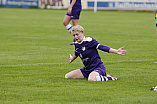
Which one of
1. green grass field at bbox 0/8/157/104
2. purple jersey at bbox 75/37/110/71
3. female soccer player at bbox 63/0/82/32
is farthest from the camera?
female soccer player at bbox 63/0/82/32

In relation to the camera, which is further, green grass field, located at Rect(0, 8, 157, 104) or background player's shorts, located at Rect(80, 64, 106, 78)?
background player's shorts, located at Rect(80, 64, 106, 78)

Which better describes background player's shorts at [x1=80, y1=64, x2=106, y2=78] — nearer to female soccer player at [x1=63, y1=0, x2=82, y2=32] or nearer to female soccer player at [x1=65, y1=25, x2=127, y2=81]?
female soccer player at [x1=65, y1=25, x2=127, y2=81]

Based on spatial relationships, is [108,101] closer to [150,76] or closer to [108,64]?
[150,76]

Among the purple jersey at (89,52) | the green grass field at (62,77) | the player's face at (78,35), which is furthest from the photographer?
the purple jersey at (89,52)

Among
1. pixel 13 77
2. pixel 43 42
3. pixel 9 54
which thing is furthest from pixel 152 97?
pixel 43 42

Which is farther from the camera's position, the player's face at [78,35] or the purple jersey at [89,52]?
the purple jersey at [89,52]

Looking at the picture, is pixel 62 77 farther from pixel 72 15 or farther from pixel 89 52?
pixel 72 15

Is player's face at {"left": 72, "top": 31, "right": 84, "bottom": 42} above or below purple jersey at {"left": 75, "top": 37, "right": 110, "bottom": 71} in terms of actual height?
above

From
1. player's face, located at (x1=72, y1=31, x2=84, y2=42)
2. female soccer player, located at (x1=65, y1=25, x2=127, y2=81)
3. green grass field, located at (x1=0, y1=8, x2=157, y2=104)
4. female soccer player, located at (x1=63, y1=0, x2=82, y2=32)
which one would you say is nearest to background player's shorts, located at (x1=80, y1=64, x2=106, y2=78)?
female soccer player, located at (x1=65, y1=25, x2=127, y2=81)

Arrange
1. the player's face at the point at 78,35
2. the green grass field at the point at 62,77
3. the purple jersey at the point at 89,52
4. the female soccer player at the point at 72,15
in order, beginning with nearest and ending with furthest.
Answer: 1. the green grass field at the point at 62,77
2. the player's face at the point at 78,35
3. the purple jersey at the point at 89,52
4. the female soccer player at the point at 72,15

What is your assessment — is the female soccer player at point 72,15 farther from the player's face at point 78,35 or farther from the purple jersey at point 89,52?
the player's face at point 78,35

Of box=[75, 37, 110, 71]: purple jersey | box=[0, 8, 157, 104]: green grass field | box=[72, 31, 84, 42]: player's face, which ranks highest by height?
box=[72, 31, 84, 42]: player's face

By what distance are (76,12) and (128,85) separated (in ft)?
19.3

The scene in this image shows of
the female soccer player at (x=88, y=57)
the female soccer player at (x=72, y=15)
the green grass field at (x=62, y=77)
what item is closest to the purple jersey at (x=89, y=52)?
the female soccer player at (x=88, y=57)
